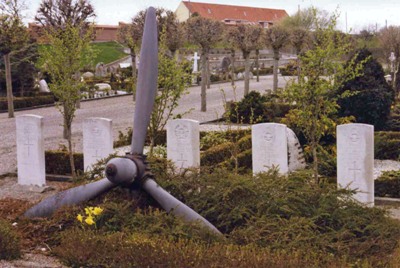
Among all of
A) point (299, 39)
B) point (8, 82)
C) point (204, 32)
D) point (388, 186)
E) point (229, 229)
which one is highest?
point (204, 32)

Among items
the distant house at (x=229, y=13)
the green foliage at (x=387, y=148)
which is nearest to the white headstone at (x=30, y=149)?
the green foliage at (x=387, y=148)

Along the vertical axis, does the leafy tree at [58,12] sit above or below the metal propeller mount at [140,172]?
above

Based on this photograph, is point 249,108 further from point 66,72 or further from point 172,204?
point 172,204

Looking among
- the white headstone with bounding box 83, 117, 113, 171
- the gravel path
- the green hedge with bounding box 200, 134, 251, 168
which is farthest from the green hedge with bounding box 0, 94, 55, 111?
the white headstone with bounding box 83, 117, 113, 171

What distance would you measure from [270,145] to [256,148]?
27 cm

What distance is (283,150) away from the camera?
1130 cm

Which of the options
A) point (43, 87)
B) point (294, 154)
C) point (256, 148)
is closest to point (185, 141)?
point (256, 148)

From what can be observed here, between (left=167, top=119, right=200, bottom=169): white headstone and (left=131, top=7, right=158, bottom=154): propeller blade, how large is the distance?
316cm

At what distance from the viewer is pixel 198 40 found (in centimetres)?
2888

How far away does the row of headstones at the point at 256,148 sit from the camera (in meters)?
10.8

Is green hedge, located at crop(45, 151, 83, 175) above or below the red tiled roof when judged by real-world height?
below

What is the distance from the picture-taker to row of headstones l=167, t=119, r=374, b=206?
10.7m

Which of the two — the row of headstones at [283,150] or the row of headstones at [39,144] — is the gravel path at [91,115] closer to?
the row of headstones at [39,144]

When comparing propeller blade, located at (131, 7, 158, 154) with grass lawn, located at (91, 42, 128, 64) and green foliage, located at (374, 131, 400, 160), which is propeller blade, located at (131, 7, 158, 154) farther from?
grass lawn, located at (91, 42, 128, 64)
